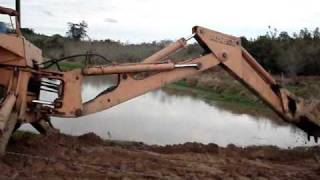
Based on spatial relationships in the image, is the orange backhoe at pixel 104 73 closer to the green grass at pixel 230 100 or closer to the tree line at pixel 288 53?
the green grass at pixel 230 100

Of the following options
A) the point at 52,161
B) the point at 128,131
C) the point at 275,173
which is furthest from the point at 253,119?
the point at 52,161

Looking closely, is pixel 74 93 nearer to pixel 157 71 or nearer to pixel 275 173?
pixel 157 71

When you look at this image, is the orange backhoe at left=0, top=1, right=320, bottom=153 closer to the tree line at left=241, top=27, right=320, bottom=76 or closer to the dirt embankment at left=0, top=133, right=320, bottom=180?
the dirt embankment at left=0, top=133, right=320, bottom=180

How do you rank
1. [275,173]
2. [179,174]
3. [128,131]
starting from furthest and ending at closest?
[128,131] → [275,173] → [179,174]

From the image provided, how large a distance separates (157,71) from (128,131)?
6460 mm

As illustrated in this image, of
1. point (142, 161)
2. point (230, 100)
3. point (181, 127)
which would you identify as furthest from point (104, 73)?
point (230, 100)

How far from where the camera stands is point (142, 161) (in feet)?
30.5

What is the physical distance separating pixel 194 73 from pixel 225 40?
79 centimetres

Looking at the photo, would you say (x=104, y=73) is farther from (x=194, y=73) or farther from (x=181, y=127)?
(x=181, y=127)

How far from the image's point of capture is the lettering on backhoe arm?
391 inches

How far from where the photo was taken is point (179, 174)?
344 inches

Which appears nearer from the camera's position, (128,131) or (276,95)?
(276,95)

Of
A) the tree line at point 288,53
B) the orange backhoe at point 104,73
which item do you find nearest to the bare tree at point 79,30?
the orange backhoe at point 104,73

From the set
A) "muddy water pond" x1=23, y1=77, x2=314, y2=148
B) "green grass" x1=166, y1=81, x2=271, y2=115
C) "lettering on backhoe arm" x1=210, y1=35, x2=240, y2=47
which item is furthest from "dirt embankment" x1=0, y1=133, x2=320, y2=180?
"green grass" x1=166, y1=81, x2=271, y2=115
